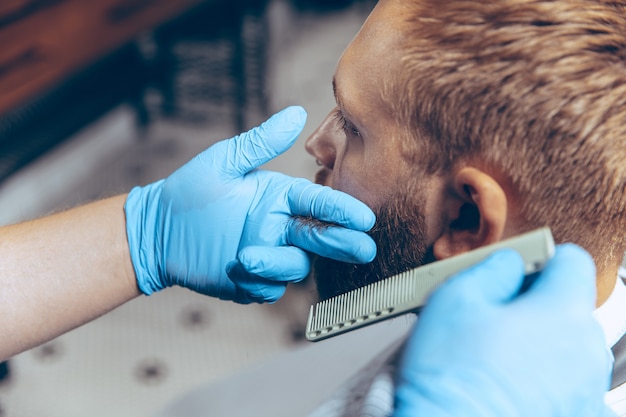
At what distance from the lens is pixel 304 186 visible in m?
1.26

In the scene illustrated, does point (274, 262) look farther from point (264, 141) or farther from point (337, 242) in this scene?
point (264, 141)

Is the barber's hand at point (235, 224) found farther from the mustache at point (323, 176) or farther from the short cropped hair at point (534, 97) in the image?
the short cropped hair at point (534, 97)

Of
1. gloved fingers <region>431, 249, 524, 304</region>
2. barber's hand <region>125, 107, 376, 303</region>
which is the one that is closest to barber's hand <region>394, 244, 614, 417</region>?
gloved fingers <region>431, 249, 524, 304</region>

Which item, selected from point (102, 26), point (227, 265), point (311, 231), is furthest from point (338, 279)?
point (102, 26)

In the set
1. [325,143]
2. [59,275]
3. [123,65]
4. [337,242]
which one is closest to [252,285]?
[337,242]

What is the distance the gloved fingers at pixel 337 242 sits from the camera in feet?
3.81

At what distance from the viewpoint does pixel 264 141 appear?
4.19 ft

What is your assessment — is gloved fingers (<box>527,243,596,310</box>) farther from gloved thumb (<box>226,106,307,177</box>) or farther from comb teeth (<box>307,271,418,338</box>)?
gloved thumb (<box>226,106,307,177</box>)

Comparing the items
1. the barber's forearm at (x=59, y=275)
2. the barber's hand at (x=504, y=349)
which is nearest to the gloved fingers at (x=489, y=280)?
the barber's hand at (x=504, y=349)

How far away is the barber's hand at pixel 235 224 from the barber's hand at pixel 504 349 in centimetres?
41

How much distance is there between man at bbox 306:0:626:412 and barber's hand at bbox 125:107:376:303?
0.19 m

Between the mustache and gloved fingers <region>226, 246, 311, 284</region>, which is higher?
the mustache

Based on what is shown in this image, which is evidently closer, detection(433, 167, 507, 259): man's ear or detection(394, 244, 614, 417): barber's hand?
detection(394, 244, 614, 417): barber's hand

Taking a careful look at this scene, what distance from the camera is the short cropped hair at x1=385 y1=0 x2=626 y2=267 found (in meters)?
0.91
